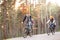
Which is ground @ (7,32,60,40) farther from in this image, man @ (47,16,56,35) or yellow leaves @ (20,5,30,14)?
yellow leaves @ (20,5,30,14)

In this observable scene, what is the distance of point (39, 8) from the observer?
2189 mm

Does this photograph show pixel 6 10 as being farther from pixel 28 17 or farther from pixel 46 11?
pixel 46 11

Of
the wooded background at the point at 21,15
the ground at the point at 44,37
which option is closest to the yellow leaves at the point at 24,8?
the wooded background at the point at 21,15

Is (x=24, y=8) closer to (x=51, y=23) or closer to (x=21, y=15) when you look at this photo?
(x=21, y=15)

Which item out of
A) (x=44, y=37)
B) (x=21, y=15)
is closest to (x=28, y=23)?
(x=21, y=15)

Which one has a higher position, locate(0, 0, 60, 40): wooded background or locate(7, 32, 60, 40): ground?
locate(0, 0, 60, 40): wooded background

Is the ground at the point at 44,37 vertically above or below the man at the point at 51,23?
below

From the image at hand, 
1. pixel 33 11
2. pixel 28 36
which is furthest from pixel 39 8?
pixel 28 36

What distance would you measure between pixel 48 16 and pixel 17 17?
17.4 inches

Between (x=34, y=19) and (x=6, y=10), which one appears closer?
(x=6, y=10)

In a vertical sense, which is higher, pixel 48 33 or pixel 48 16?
pixel 48 16

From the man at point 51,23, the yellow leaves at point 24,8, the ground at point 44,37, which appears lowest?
the ground at point 44,37

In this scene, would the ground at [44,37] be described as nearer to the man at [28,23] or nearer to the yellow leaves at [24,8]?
the man at [28,23]

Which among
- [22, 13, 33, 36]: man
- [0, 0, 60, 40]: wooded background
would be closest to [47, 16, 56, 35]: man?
[0, 0, 60, 40]: wooded background
